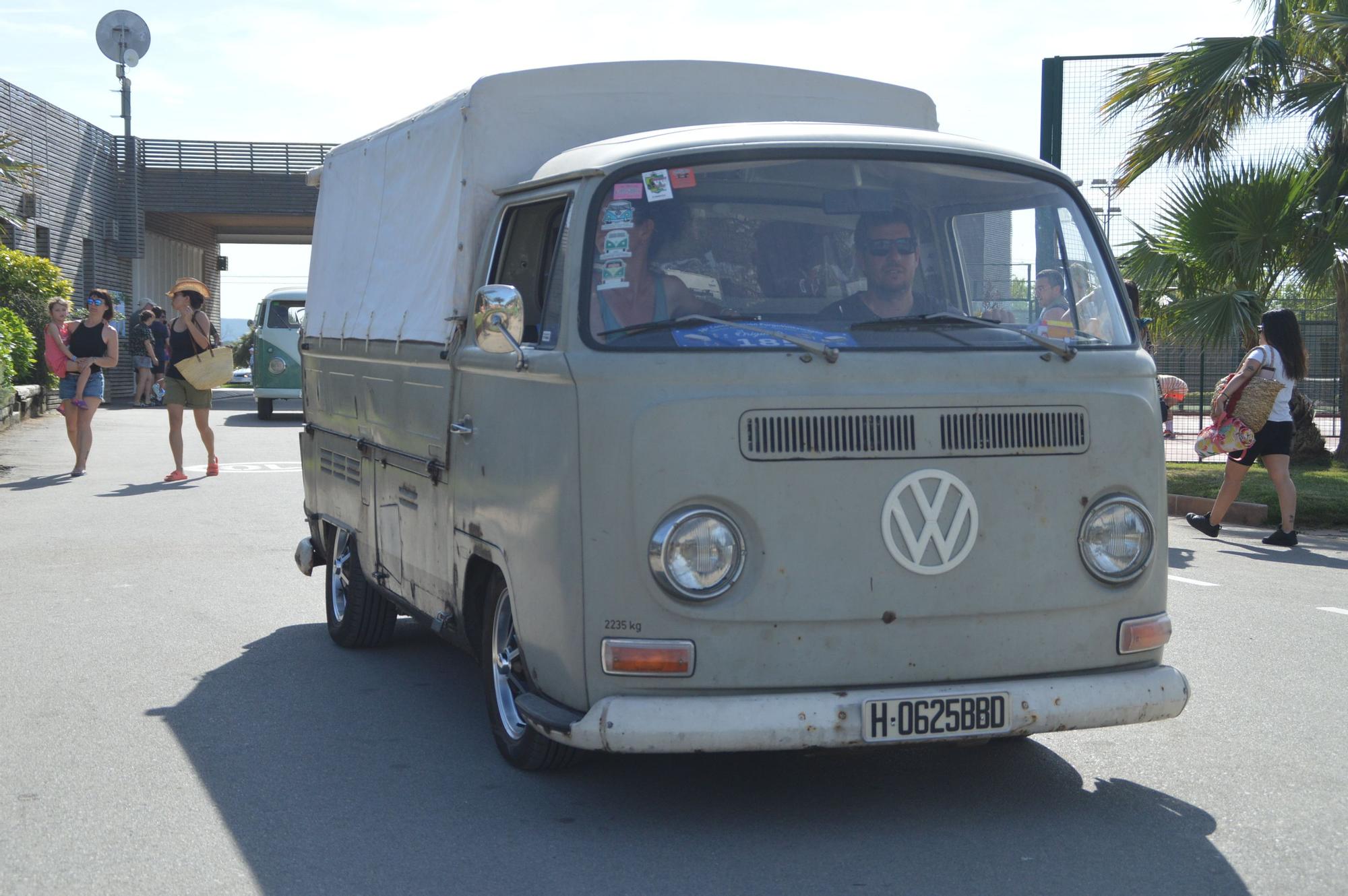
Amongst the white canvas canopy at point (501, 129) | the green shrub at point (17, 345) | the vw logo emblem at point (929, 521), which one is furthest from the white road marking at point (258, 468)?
the vw logo emblem at point (929, 521)

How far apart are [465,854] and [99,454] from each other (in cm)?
1589

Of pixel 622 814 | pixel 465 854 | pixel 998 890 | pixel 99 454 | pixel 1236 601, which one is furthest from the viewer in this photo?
pixel 99 454

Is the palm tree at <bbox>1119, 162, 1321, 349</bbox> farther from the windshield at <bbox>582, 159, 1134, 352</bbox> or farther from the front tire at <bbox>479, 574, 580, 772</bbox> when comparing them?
the front tire at <bbox>479, 574, 580, 772</bbox>

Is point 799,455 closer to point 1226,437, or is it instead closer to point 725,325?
point 725,325

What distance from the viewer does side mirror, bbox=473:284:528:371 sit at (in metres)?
4.85

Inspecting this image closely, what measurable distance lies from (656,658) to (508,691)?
3.64 feet

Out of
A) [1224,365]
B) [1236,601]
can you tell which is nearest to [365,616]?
[1236,601]

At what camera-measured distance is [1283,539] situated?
38.2ft

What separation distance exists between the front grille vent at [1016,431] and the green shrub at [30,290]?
2397cm

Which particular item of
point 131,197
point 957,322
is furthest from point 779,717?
point 131,197

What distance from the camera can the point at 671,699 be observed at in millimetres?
4453

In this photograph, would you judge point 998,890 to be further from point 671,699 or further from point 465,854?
point 465,854

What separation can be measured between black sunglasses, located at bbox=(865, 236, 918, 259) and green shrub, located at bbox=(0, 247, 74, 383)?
77.1 feet

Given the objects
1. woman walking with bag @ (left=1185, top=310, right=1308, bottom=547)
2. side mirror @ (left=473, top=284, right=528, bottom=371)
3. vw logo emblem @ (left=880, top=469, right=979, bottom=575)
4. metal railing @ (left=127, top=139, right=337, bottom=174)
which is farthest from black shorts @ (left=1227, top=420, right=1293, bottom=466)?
metal railing @ (left=127, top=139, right=337, bottom=174)
